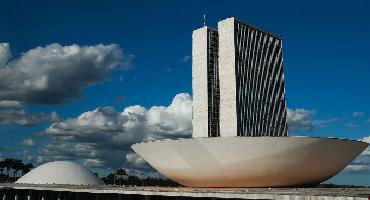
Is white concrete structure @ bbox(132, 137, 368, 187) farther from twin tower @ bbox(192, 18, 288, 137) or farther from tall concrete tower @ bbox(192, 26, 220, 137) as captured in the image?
tall concrete tower @ bbox(192, 26, 220, 137)

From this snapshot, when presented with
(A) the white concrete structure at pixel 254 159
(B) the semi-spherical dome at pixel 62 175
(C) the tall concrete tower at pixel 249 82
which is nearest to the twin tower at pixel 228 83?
(C) the tall concrete tower at pixel 249 82

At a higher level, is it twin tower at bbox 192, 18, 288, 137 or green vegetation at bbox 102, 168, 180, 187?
twin tower at bbox 192, 18, 288, 137

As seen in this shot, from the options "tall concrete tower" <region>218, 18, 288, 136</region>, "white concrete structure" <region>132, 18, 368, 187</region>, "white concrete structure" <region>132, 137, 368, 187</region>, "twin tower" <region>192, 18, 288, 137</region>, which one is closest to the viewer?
"white concrete structure" <region>132, 137, 368, 187</region>

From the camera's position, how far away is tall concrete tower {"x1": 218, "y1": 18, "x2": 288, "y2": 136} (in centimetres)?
9831

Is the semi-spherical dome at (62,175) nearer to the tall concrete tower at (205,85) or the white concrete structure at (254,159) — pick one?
the tall concrete tower at (205,85)

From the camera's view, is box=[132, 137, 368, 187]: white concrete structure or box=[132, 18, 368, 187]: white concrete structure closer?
box=[132, 137, 368, 187]: white concrete structure

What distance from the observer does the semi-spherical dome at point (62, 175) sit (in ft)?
248

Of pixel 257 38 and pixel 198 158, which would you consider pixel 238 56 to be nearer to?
pixel 257 38

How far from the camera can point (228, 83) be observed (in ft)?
326

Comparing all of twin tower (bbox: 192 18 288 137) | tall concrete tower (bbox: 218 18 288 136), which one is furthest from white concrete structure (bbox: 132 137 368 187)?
tall concrete tower (bbox: 218 18 288 136)

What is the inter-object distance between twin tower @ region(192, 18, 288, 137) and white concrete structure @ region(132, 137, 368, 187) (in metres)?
47.4

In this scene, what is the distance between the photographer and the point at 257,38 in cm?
10781

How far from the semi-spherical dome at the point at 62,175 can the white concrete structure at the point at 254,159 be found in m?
31.8

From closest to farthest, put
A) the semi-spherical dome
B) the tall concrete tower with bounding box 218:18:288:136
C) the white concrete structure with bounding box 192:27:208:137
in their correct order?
the semi-spherical dome, the white concrete structure with bounding box 192:27:208:137, the tall concrete tower with bounding box 218:18:288:136
